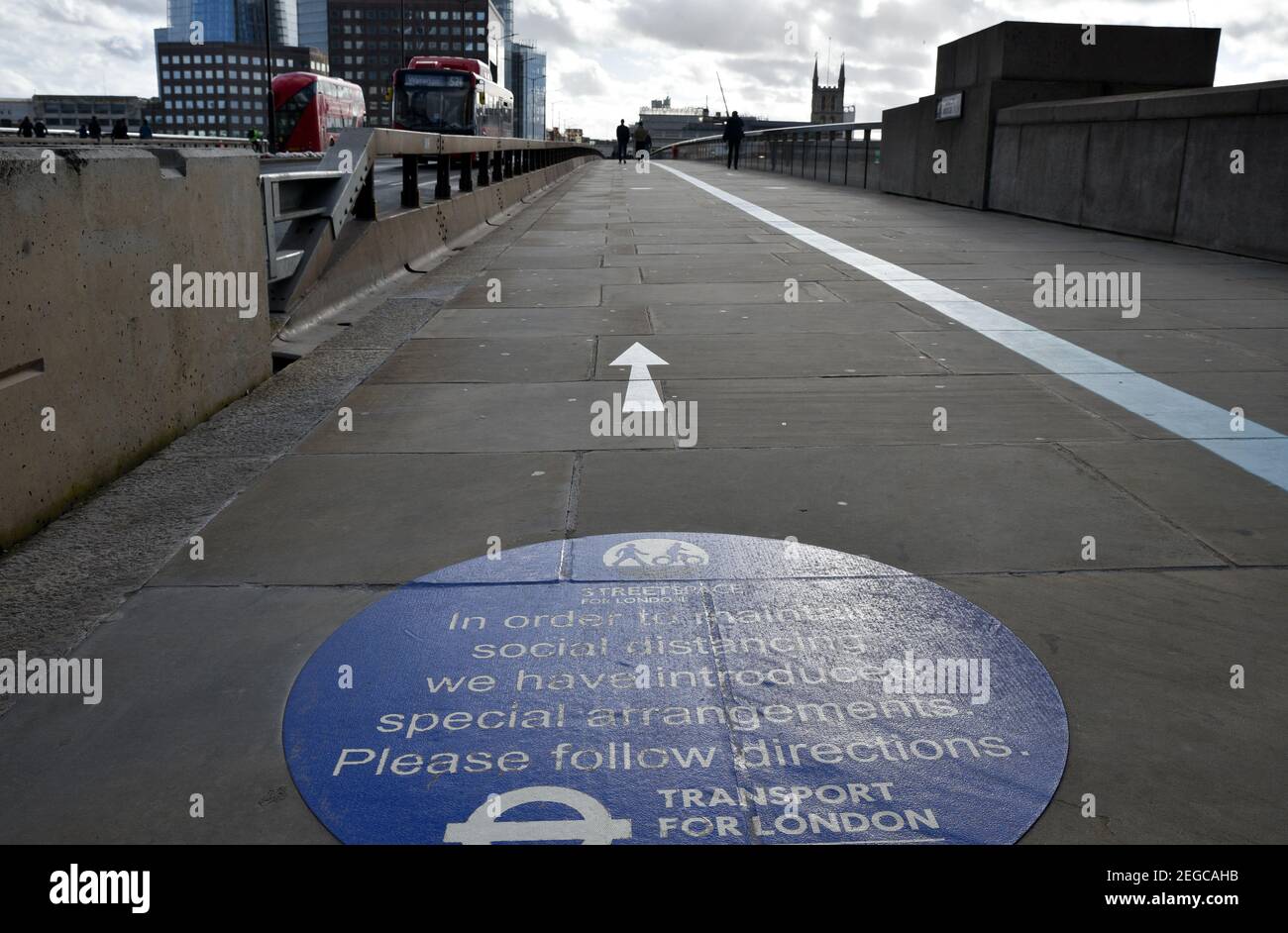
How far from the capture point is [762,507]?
4.06m

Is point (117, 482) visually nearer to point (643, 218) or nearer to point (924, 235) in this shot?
point (924, 235)

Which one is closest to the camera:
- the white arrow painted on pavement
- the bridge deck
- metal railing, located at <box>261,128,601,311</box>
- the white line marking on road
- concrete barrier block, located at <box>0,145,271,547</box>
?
the bridge deck

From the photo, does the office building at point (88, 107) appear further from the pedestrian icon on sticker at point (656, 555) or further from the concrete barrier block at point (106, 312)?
the pedestrian icon on sticker at point (656, 555)

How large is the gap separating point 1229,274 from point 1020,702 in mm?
9281

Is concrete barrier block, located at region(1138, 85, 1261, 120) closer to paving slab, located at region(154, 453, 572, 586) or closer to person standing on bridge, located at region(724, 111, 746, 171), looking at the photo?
paving slab, located at region(154, 453, 572, 586)

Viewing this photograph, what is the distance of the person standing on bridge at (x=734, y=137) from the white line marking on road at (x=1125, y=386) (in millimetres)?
38187

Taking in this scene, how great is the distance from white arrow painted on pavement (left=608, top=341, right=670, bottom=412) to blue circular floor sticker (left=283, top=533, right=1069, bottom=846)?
6.89 ft

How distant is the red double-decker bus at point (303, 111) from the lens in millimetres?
41938

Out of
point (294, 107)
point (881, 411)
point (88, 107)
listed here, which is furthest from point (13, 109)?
point (881, 411)

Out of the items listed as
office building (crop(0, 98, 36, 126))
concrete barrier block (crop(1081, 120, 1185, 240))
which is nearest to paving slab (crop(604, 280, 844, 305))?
concrete barrier block (crop(1081, 120, 1185, 240))

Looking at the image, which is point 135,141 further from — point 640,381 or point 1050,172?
point 640,381

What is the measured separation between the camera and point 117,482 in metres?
4.40

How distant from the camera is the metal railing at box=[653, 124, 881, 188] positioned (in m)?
27.5

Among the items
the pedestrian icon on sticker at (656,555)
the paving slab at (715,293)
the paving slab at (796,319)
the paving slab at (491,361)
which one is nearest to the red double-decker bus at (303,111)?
the paving slab at (715,293)
